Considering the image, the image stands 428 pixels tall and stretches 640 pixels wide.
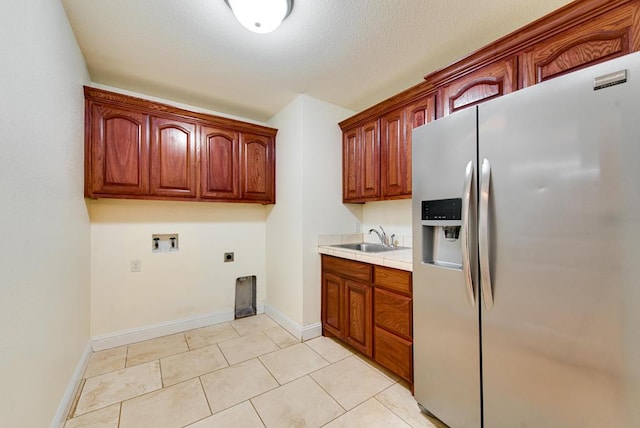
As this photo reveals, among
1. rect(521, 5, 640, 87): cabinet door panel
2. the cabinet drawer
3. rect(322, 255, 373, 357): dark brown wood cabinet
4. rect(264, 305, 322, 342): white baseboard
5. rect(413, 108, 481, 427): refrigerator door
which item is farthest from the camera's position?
rect(264, 305, 322, 342): white baseboard

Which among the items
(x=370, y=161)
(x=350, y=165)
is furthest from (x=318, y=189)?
(x=370, y=161)

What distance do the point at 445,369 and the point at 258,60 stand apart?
2462 millimetres

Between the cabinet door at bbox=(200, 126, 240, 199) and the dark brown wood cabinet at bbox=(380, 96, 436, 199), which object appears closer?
the dark brown wood cabinet at bbox=(380, 96, 436, 199)

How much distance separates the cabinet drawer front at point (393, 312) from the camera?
1.77 m

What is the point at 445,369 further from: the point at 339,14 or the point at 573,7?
the point at 339,14

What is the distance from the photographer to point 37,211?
48.6 inches

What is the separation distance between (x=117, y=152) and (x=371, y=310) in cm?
251

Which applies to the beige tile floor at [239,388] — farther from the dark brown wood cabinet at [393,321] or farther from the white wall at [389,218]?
the white wall at [389,218]

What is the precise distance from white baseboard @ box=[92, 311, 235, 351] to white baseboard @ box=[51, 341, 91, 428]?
0.70ft

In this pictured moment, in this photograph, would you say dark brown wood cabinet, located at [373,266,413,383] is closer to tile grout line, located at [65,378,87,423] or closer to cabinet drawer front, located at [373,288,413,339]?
cabinet drawer front, located at [373,288,413,339]

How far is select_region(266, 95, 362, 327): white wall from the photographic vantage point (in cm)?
261

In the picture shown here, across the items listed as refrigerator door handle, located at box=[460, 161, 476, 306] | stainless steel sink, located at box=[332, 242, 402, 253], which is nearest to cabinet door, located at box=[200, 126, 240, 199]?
stainless steel sink, located at box=[332, 242, 402, 253]

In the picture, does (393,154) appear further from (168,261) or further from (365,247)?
(168,261)

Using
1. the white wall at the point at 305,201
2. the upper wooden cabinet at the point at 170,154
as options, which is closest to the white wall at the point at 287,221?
the white wall at the point at 305,201
